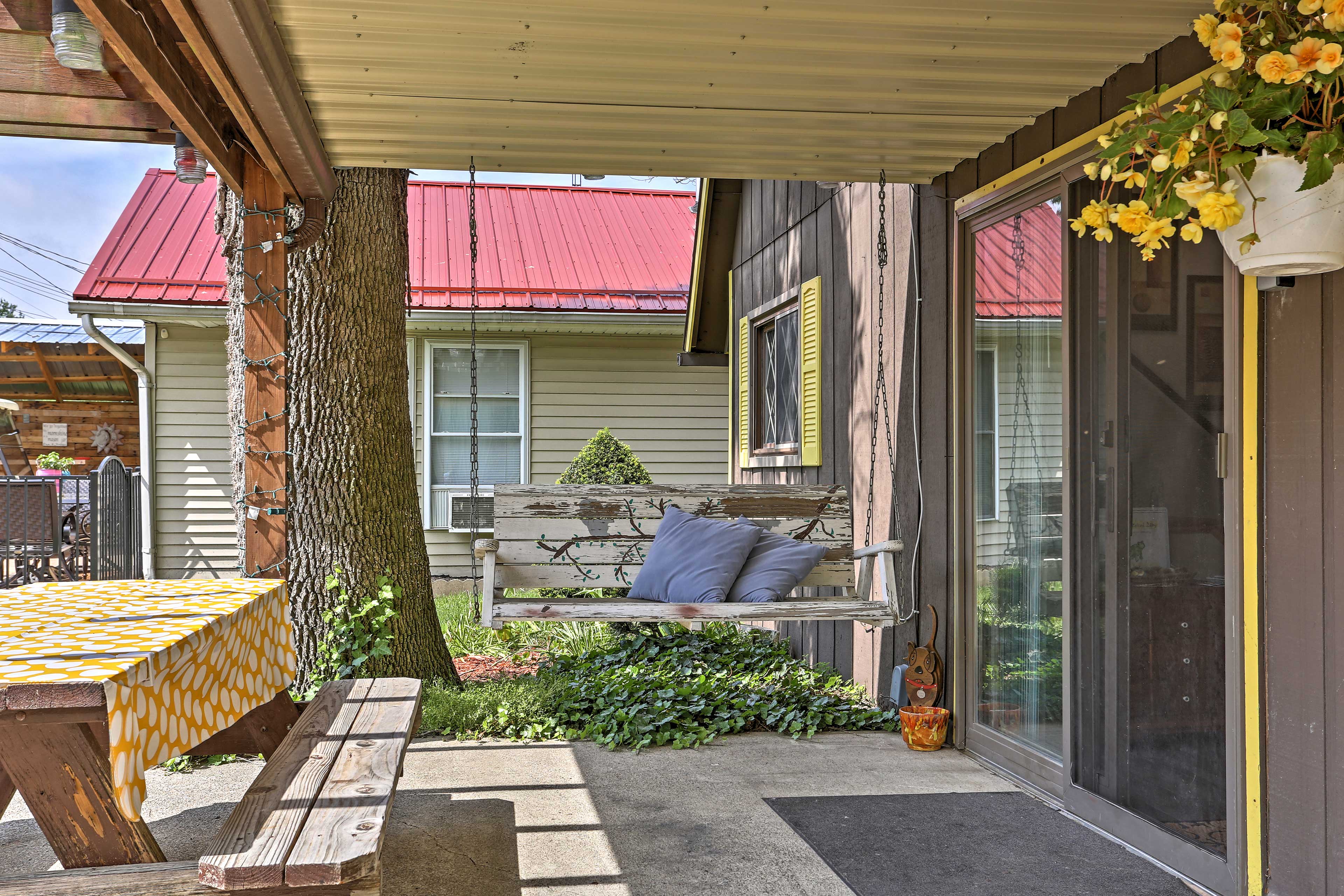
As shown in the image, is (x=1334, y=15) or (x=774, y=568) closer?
(x=1334, y=15)

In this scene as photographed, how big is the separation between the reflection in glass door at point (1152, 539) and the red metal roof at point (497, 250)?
5911 millimetres

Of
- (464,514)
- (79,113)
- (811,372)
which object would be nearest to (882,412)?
(811,372)

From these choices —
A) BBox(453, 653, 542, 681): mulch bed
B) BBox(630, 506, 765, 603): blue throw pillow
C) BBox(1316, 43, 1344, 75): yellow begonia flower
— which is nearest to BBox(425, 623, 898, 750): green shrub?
BBox(453, 653, 542, 681): mulch bed

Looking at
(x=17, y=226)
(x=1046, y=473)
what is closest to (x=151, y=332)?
(x=1046, y=473)

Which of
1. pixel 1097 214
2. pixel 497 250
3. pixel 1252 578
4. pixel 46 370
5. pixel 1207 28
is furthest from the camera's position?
pixel 46 370

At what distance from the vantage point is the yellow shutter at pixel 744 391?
23.9 ft

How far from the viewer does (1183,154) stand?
2129mm

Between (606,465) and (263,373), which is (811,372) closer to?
(606,465)

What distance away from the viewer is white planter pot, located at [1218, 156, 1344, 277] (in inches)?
83.1

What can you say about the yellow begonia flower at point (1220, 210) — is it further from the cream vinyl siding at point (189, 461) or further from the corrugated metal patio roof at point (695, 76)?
the cream vinyl siding at point (189, 461)

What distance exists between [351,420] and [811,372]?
2.61 meters

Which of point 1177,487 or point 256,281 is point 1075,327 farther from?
point 256,281

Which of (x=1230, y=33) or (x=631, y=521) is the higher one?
(x=1230, y=33)

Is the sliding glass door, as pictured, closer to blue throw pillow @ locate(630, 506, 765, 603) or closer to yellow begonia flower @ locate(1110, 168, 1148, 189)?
yellow begonia flower @ locate(1110, 168, 1148, 189)
